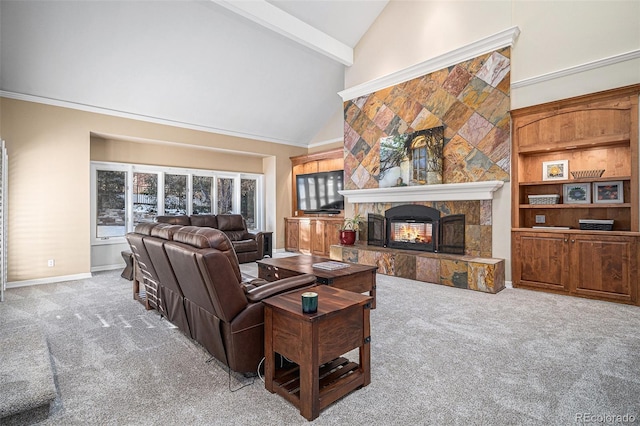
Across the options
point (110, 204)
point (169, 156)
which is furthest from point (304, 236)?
point (110, 204)

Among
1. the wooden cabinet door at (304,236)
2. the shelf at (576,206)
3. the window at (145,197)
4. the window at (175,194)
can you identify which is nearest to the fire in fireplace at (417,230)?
the shelf at (576,206)

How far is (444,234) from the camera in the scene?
17.5 feet

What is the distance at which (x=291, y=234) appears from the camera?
8570 millimetres

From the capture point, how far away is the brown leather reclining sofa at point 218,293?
6.70 ft

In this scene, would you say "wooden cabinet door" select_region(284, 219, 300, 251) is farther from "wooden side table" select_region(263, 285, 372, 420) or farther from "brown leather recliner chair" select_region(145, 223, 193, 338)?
"wooden side table" select_region(263, 285, 372, 420)

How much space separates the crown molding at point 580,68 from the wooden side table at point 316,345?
426 centimetres

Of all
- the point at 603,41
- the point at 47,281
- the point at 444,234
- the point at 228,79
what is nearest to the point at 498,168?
the point at 444,234

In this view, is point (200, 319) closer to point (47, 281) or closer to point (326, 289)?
point (326, 289)

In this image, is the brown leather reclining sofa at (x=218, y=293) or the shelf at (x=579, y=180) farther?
the shelf at (x=579, y=180)

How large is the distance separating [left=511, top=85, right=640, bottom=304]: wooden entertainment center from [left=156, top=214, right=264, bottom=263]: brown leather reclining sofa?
4728mm

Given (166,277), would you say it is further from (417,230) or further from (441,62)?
(441,62)

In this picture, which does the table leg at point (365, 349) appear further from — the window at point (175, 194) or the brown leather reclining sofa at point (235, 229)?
the window at point (175, 194)

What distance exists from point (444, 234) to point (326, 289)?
3.55 metres

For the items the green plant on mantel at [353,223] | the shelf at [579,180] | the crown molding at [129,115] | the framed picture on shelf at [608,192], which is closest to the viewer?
the shelf at [579,180]
